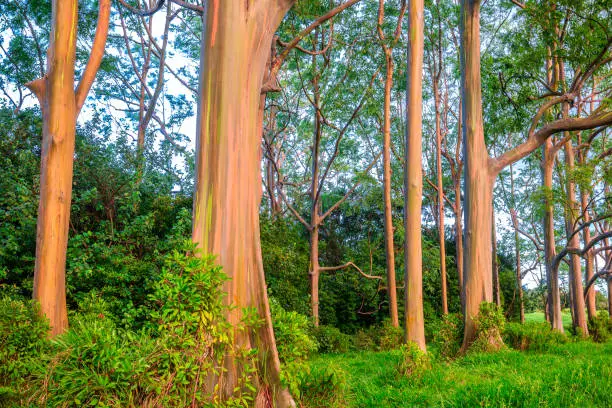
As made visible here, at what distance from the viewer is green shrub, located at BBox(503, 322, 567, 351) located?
8.58m

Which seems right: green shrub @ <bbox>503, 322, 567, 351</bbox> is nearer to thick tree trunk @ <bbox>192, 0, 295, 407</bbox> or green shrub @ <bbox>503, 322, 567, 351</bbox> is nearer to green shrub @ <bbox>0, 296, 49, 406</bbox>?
thick tree trunk @ <bbox>192, 0, 295, 407</bbox>

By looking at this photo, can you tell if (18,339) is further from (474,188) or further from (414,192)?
(474,188)

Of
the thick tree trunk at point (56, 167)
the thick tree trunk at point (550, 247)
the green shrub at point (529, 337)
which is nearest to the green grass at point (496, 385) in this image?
the green shrub at point (529, 337)

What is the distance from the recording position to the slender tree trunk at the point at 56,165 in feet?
23.5

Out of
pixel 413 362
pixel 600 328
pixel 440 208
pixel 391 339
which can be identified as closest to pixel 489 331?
pixel 413 362

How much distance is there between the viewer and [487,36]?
19344 mm

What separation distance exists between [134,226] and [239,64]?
282 inches

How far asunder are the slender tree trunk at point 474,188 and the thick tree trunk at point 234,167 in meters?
5.18

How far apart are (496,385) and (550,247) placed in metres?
11.5

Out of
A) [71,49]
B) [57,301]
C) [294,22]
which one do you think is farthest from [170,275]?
[294,22]

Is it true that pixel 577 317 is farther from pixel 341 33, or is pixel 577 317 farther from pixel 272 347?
pixel 272 347

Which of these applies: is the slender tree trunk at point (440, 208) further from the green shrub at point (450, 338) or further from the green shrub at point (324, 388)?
the green shrub at point (324, 388)

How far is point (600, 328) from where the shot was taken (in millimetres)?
14961

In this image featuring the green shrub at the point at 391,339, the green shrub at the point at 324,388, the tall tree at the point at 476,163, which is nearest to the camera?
the green shrub at the point at 324,388
